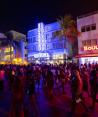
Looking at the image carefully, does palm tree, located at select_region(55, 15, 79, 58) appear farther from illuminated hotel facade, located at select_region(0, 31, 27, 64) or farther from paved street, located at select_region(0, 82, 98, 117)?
paved street, located at select_region(0, 82, 98, 117)

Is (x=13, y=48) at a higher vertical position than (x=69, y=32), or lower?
lower

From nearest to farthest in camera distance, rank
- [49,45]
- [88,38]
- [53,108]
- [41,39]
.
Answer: [53,108], [88,38], [41,39], [49,45]

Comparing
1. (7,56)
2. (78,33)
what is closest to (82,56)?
(78,33)

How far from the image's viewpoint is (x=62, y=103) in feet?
45.5

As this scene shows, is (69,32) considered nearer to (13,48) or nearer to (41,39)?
(41,39)

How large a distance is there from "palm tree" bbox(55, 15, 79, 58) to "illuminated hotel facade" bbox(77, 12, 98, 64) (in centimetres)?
581

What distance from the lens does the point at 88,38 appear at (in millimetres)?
44281

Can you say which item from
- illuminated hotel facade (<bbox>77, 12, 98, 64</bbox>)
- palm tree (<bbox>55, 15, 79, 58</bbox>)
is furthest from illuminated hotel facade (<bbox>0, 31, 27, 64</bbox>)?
illuminated hotel facade (<bbox>77, 12, 98, 64</bbox>)

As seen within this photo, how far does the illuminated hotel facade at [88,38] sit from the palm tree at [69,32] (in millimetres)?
5812

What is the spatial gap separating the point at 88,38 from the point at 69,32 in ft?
29.8

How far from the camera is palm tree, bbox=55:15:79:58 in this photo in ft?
174

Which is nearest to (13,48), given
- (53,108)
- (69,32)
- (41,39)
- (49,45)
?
(41,39)

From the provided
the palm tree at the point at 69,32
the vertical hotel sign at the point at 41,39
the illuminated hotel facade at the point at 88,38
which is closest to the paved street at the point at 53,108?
the illuminated hotel facade at the point at 88,38

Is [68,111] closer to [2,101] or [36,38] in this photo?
[2,101]
